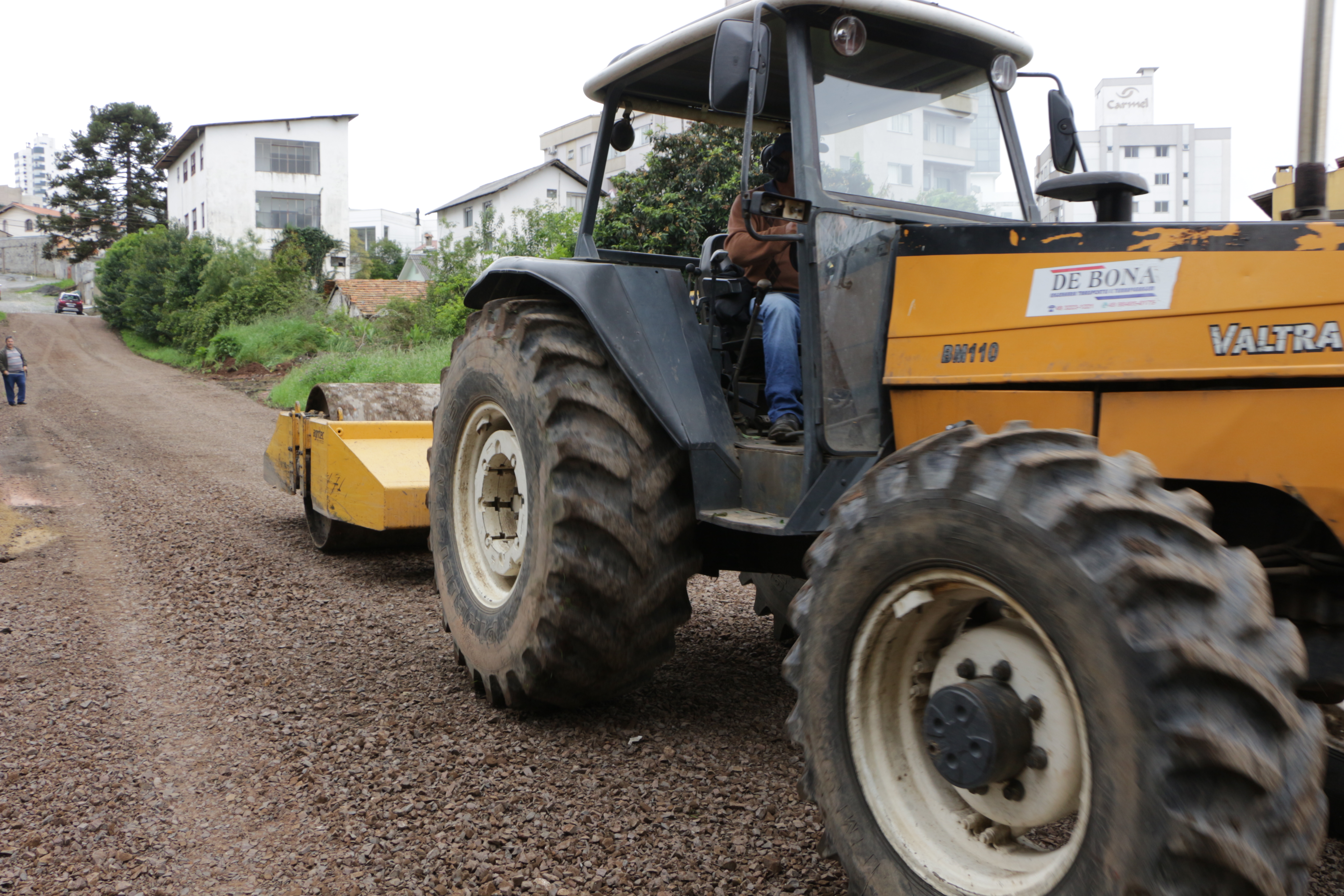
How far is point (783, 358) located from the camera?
136 inches

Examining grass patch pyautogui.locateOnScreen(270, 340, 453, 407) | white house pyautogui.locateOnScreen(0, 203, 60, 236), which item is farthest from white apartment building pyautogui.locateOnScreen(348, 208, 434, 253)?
grass patch pyautogui.locateOnScreen(270, 340, 453, 407)

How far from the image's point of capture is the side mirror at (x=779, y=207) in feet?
10.1

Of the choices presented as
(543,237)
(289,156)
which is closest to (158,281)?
(543,237)

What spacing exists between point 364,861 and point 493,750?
0.79 metres

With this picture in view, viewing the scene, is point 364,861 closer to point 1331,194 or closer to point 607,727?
point 607,727

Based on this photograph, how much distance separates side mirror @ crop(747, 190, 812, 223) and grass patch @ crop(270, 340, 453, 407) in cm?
1404

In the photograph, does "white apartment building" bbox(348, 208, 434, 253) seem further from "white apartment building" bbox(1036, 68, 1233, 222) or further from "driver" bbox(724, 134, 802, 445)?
"driver" bbox(724, 134, 802, 445)

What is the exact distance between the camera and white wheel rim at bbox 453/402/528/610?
4078 mm

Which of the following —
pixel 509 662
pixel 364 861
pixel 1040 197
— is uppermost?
pixel 1040 197

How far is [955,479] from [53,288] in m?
75.8


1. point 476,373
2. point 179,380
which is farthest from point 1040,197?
point 179,380

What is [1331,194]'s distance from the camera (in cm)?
581

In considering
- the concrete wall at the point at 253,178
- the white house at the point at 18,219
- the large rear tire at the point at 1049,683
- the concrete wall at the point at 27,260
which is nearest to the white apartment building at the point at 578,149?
the concrete wall at the point at 253,178

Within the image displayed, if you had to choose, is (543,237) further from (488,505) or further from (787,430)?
(787,430)
